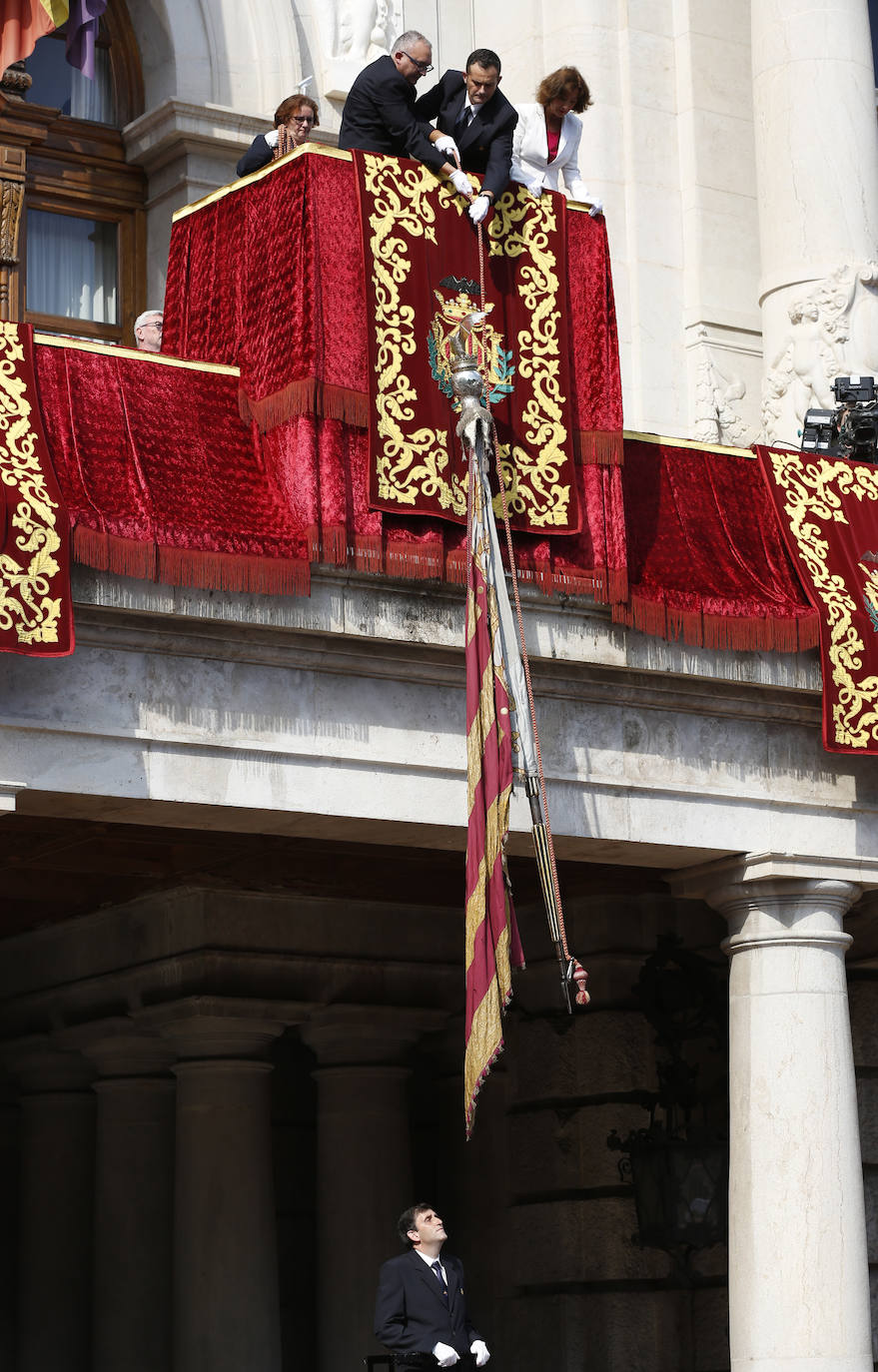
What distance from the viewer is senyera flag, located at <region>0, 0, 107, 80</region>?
14.8 meters

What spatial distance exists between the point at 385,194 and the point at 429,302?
64 cm

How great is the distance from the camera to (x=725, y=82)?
19.2 meters

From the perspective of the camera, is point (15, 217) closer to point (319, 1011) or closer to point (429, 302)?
point (429, 302)

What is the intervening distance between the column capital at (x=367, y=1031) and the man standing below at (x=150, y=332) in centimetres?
599

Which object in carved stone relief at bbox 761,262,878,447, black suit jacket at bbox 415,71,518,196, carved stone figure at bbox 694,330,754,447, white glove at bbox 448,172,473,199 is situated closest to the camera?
white glove at bbox 448,172,473,199

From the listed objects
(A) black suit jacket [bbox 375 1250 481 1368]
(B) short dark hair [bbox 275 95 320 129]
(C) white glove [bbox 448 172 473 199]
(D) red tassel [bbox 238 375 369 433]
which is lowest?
(A) black suit jacket [bbox 375 1250 481 1368]

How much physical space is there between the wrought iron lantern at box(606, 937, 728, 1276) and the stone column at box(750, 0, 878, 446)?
163 inches

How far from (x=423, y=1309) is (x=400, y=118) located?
6.50 meters

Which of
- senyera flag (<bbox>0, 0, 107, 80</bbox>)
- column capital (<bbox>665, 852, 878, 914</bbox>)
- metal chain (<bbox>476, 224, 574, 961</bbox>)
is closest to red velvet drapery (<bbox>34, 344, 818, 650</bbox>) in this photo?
metal chain (<bbox>476, 224, 574, 961</bbox>)

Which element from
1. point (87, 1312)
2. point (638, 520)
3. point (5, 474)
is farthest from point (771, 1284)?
point (87, 1312)

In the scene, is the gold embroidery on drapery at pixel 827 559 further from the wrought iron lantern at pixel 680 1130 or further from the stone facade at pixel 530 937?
the wrought iron lantern at pixel 680 1130

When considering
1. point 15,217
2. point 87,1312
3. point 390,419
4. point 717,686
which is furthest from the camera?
point 87,1312

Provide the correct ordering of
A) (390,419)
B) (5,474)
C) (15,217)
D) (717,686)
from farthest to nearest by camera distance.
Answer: (15,217) → (717,686) → (390,419) → (5,474)

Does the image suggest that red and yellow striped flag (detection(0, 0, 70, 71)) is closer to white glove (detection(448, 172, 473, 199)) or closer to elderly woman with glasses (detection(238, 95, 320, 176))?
elderly woman with glasses (detection(238, 95, 320, 176))
